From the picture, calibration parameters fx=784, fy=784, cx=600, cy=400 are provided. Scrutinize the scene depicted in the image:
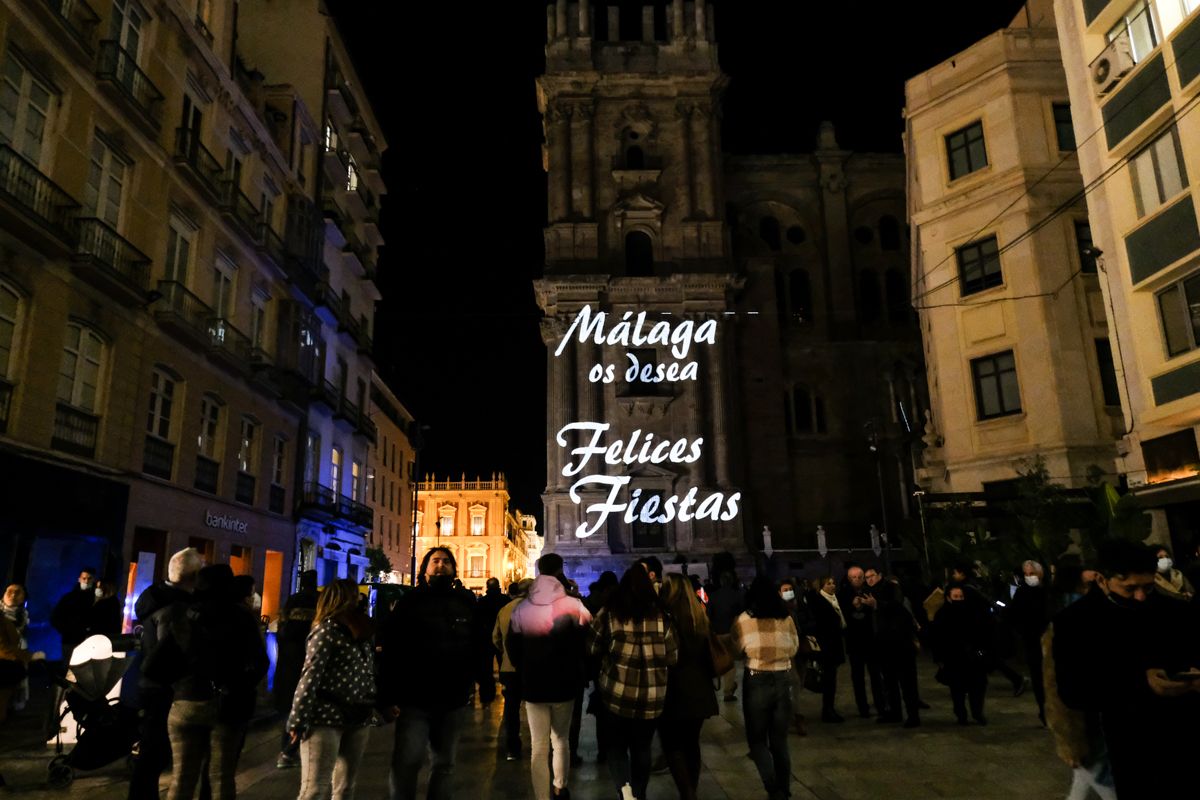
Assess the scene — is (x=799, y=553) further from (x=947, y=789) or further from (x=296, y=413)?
(x=947, y=789)

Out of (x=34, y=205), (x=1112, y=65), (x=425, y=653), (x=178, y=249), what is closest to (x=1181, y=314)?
(x=1112, y=65)

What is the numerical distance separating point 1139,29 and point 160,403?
73.1 feet

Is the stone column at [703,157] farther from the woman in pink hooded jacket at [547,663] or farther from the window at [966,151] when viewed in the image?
the woman in pink hooded jacket at [547,663]

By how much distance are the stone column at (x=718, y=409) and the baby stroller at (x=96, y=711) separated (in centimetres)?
3010

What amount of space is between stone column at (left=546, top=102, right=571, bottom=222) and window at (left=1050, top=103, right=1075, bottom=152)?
23053 mm

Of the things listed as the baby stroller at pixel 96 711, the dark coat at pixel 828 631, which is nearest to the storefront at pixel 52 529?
the baby stroller at pixel 96 711

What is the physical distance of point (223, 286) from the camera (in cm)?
2078

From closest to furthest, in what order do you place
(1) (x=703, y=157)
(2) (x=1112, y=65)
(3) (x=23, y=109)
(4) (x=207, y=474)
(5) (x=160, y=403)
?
(3) (x=23, y=109) < (2) (x=1112, y=65) < (5) (x=160, y=403) < (4) (x=207, y=474) < (1) (x=703, y=157)

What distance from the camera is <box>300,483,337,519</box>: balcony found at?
25656 millimetres

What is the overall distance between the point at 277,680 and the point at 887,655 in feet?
26.6

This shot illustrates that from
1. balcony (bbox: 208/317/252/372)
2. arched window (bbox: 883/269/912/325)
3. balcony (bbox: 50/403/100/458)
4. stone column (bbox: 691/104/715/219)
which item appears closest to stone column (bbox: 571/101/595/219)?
stone column (bbox: 691/104/715/219)

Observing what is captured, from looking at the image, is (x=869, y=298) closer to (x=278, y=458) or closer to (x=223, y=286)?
(x=278, y=458)

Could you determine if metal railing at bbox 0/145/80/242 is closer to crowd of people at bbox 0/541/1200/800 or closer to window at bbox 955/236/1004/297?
crowd of people at bbox 0/541/1200/800

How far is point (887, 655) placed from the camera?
9.70 metres
